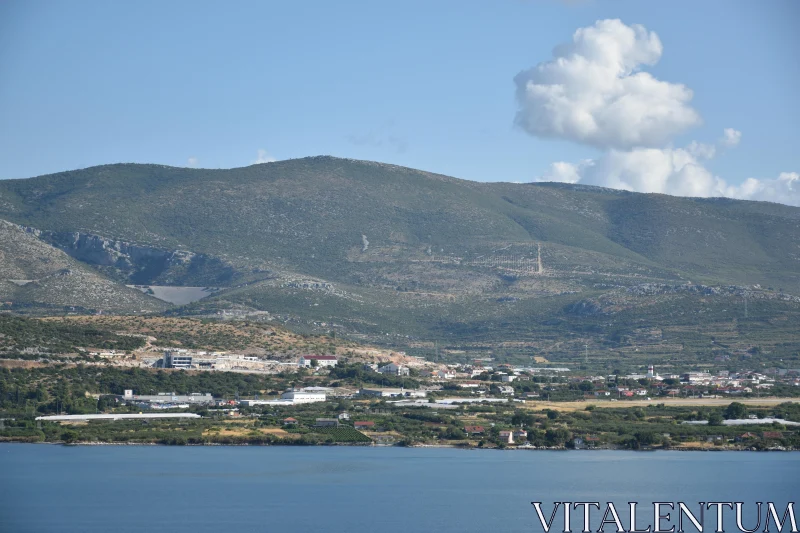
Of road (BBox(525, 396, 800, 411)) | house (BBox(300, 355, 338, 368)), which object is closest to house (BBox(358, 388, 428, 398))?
road (BBox(525, 396, 800, 411))

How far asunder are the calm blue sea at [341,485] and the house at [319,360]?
38.7 metres

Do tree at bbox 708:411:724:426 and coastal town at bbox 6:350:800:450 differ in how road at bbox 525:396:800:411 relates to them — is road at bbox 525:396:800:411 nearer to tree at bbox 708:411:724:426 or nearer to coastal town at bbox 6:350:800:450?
coastal town at bbox 6:350:800:450

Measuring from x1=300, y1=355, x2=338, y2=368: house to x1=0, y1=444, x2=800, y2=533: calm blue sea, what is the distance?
38726 millimetres

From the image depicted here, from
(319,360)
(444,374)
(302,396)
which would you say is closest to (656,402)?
(444,374)

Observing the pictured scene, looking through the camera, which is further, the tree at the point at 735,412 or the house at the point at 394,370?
the house at the point at 394,370

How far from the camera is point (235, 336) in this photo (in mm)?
136375

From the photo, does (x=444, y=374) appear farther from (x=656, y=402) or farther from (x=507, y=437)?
(x=507, y=437)

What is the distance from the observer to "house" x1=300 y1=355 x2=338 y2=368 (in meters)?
130

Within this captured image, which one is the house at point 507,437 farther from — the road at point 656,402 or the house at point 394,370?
the house at point 394,370

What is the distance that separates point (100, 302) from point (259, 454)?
9038 centimetres

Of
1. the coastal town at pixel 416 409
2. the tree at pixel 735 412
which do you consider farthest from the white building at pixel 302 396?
the tree at pixel 735 412

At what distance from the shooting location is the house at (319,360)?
129625 millimetres

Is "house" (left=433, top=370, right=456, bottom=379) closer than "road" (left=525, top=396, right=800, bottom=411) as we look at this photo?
No

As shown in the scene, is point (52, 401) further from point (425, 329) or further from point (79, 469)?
point (425, 329)
